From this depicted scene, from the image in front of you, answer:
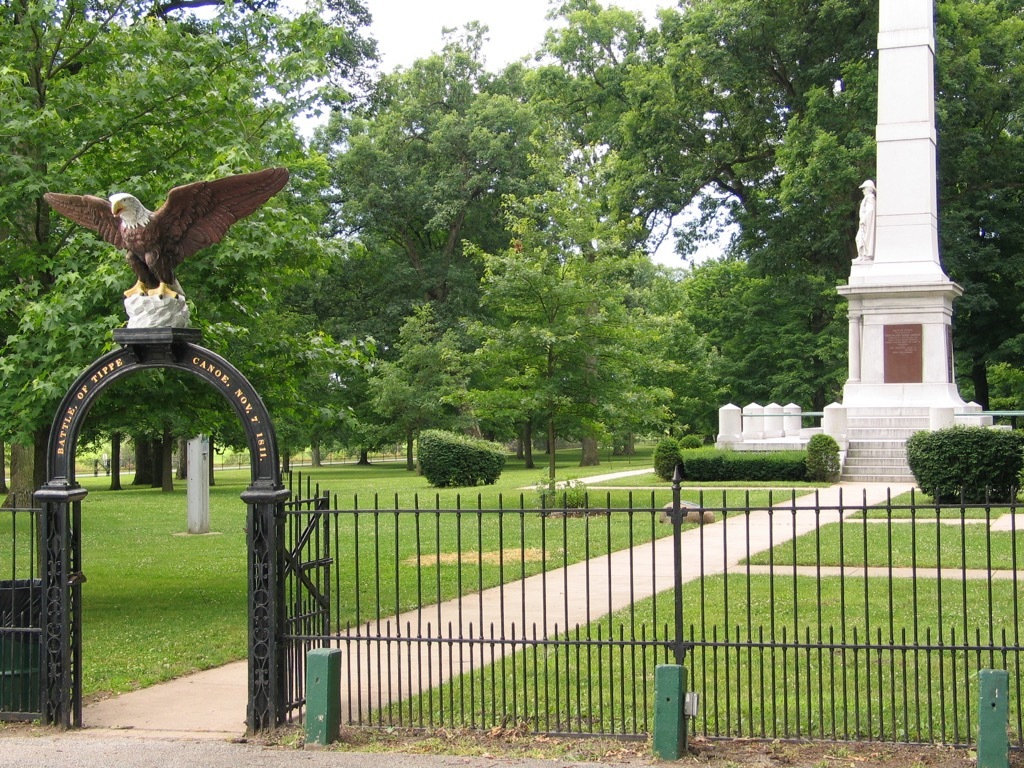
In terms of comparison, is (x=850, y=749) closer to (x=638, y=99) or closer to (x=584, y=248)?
(x=584, y=248)

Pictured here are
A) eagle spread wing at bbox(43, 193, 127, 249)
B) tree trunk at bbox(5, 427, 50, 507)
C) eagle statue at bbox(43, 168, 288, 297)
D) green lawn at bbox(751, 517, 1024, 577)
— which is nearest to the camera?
eagle statue at bbox(43, 168, 288, 297)

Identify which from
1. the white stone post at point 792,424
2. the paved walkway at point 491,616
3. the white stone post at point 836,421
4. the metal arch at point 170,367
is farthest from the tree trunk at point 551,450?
the metal arch at point 170,367

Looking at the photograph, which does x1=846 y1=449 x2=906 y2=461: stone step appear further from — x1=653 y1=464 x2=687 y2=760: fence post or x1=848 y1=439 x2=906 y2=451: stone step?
x1=653 y1=464 x2=687 y2=760: fence post

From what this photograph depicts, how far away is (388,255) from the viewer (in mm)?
50562

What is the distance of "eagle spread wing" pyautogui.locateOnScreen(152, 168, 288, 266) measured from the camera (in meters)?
8.60

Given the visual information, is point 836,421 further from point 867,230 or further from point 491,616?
point 491,616

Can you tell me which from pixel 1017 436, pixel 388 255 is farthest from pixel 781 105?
pixel 1017 436

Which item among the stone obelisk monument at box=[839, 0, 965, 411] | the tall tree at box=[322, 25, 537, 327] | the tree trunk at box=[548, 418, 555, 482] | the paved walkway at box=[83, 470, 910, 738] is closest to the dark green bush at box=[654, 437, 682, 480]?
the stone obelisk monument at box=[839, 0, 965, 411]

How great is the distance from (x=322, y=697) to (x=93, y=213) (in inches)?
161

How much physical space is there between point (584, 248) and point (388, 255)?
27254 mm

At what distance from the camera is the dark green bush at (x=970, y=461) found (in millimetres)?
21188

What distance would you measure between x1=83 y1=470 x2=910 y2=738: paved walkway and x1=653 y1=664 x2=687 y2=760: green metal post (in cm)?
60

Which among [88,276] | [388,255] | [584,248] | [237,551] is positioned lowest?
[237,551]

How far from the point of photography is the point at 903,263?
31094 mm
